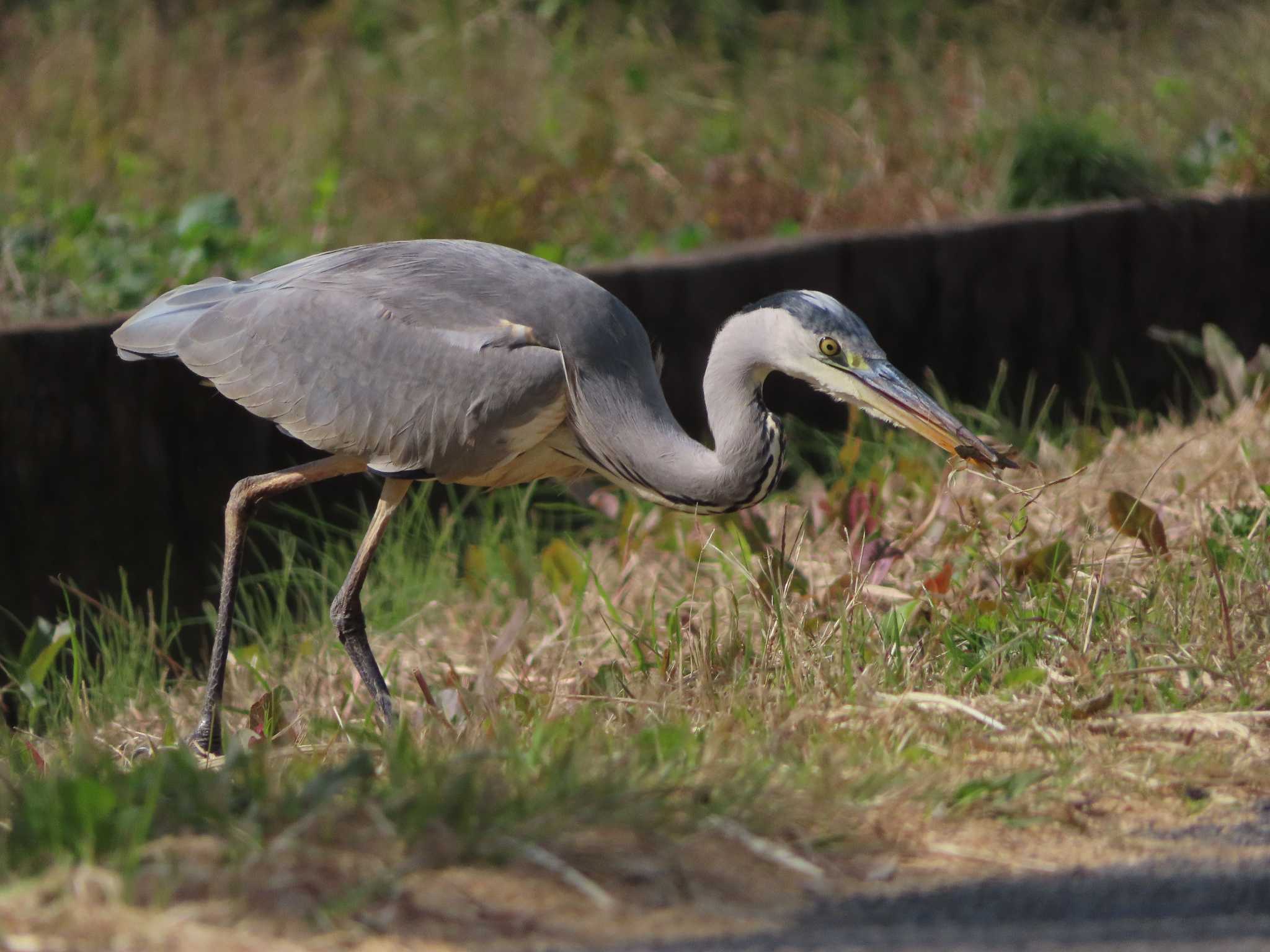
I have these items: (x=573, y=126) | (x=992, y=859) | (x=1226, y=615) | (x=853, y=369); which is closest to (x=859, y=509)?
(x=853, y=369)

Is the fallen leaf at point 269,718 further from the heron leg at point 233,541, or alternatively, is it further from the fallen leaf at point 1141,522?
the fallen leaf at point 1141,522

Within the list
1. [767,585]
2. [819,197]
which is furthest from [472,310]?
[819,197]

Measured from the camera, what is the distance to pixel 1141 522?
4.95 metres

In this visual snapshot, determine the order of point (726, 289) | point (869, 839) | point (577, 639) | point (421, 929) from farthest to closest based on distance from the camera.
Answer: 1. point (726, 289)
2. point (577, 639)
3. point (869, 839)
4. point (421, 929)

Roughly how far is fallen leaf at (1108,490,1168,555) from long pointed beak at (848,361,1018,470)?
84 cm

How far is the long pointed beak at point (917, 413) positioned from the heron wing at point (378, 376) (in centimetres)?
83

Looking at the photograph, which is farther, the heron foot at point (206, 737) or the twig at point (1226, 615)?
the heron foot at point (206, 737)

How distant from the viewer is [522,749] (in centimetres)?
362

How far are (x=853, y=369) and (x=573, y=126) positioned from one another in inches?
229

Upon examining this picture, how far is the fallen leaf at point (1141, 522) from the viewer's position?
4934 millimetres

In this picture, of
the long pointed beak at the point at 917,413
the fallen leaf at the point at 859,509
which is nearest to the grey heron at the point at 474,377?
the long pointed beak at the point at 917,413

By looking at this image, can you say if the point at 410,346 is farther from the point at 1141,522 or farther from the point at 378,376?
the point at 1141,522

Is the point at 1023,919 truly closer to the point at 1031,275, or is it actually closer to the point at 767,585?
the point at 767,585

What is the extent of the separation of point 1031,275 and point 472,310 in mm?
3613
